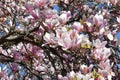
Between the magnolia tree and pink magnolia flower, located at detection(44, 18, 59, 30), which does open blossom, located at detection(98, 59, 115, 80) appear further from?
pink magnolia flower, located at detection(44, 18, 59, 30)

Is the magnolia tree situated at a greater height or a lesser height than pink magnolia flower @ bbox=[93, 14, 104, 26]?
lesser

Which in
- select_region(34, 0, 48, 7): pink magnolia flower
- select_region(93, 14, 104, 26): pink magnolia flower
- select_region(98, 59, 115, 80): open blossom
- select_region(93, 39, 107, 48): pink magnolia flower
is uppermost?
select_region(34, 0, 48, 7): pink magnolia flower

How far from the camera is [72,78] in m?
2.80

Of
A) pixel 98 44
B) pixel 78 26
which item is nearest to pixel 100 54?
pixel 98 44

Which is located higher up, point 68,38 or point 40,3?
point 40,3

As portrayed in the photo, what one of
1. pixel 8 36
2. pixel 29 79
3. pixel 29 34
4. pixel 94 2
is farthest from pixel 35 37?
pixel 94 2

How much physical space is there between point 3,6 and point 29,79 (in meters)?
1.11

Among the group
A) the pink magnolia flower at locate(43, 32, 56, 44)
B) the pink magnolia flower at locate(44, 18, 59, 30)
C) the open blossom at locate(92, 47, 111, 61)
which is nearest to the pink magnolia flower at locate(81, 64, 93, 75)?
the open blossom at locate(92, 47, 111, 61)

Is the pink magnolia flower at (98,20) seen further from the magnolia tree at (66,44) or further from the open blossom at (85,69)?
the open blossom at (85,69)

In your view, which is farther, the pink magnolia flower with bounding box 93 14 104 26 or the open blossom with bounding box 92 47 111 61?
the pink magnolia flower with bounding box 93 14 104 26

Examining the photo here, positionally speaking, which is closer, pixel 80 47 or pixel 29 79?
pixel 80 47

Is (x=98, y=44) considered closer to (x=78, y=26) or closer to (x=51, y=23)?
(x=78, y=26)

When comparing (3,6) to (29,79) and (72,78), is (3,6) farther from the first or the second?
(72,78)

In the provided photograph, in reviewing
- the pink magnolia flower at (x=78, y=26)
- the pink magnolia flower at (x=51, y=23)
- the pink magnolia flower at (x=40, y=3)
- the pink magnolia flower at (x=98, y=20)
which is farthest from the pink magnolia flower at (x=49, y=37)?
the pink magnolia flower at (x=40, y=3)
